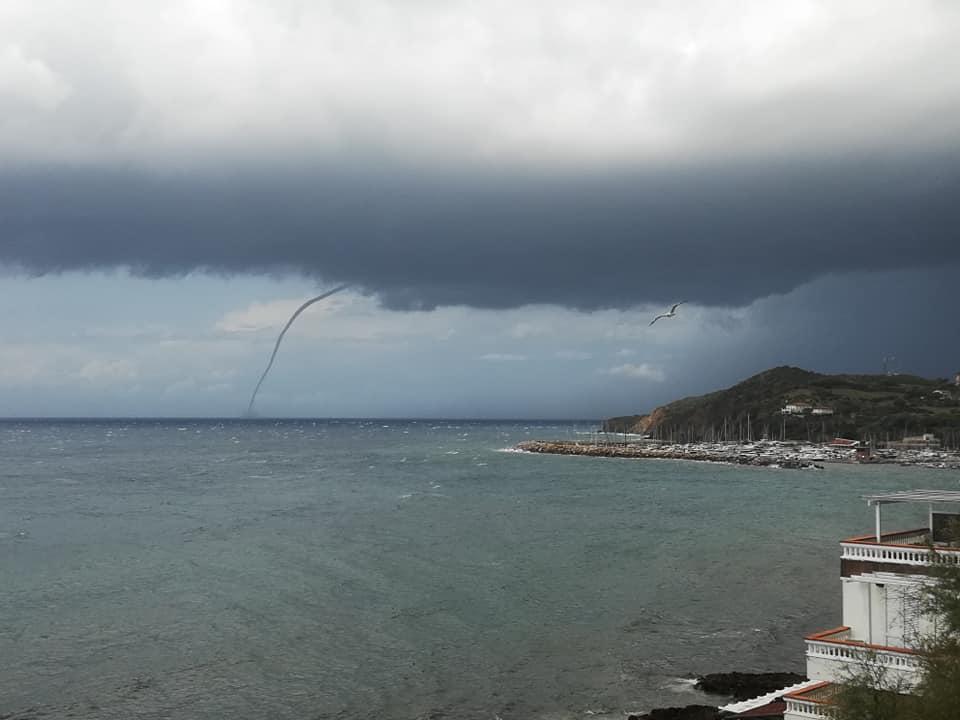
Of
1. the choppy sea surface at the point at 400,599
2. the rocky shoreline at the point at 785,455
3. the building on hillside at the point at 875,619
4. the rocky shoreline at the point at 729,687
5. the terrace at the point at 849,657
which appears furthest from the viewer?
the rocky shoreline at the point at 785,455

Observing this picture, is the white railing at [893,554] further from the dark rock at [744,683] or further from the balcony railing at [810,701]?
the dark rock at [744,683]

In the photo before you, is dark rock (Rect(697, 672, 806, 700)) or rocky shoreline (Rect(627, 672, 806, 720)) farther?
dark rock (Rect(697, 672, 806, 700))

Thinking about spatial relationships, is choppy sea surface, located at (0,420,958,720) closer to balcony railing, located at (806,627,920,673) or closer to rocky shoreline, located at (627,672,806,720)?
rocky shoreline, located at (627,672,806,720)

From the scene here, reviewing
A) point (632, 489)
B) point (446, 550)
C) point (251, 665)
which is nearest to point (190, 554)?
point (446, 550)

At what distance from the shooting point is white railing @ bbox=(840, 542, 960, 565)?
70.7 ft

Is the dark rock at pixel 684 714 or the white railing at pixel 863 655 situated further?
the dark rock at pixel 684 714

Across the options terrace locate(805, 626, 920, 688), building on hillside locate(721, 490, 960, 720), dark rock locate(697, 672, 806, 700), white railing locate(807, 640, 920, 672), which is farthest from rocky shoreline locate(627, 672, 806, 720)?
white railing locate(807, 640, 920, 672)

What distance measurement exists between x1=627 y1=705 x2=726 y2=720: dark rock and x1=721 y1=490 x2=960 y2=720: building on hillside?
3.72 metres

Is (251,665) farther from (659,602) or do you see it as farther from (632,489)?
(632,489)

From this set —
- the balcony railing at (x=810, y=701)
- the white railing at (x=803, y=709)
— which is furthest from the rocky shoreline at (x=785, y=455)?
the white railing at (x=803, y=709)

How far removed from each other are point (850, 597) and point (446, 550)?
130ft

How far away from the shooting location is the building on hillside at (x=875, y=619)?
22.2 metres

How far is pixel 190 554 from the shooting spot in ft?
196

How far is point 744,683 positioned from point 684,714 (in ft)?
13.8
